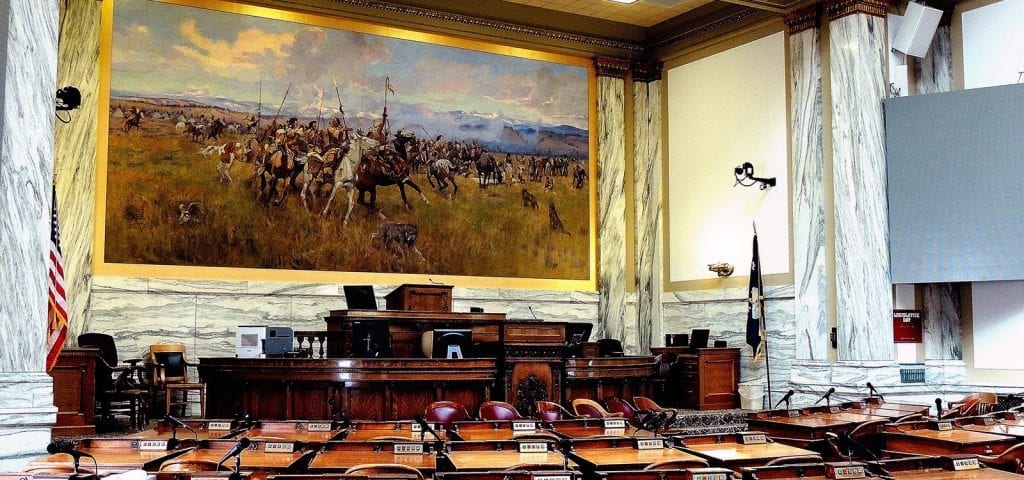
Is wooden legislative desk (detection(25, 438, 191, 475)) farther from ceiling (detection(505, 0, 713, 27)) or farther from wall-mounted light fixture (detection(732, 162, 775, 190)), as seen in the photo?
ceiling (detection(505, 0, 713, 27))

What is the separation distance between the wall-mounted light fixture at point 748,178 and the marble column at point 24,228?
10269mm

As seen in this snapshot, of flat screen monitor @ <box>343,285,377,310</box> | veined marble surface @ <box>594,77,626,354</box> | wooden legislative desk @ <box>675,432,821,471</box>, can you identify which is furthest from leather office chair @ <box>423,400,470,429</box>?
veined marble surface @ <box>594,77,626,354</box>

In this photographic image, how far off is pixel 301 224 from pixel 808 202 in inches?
295

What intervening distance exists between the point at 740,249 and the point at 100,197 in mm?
9529

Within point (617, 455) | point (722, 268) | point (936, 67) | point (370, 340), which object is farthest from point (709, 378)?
point (617, 455)

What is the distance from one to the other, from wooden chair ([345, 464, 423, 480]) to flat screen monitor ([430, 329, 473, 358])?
21.4ft

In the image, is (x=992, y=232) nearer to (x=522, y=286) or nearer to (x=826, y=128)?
(x=826, y=128)

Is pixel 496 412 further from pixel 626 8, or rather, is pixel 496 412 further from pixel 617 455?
pixel 626 8

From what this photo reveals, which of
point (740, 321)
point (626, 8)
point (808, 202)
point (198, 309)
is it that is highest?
point (626, 8)

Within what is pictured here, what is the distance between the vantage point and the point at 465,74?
16312 mm

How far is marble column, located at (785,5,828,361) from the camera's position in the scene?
13906 mm

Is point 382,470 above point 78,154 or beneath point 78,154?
beneath

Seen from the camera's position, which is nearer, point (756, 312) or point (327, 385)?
point (327, 385)

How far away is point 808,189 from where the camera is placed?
46.5ft
